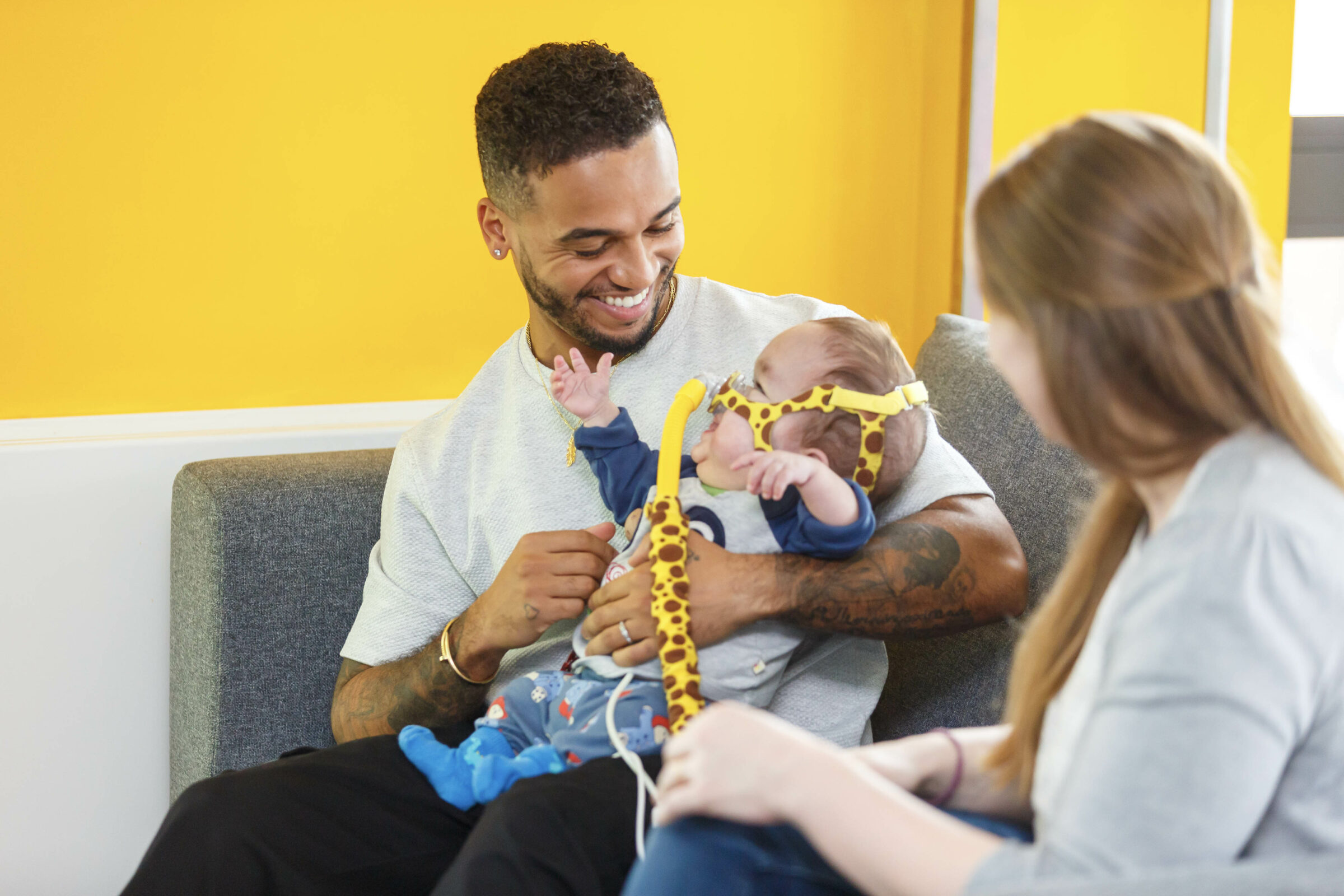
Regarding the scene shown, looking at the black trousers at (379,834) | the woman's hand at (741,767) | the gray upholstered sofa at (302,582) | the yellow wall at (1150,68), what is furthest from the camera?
the yellow wall at (1150,68)

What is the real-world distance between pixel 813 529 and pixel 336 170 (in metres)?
1.18

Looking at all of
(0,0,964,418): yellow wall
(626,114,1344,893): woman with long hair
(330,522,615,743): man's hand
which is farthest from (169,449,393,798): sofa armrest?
(626,114,1344,893): woman with long hair

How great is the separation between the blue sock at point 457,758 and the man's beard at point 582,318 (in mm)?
539

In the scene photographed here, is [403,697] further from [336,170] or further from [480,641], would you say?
[336,170]

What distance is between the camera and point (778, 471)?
112 cm

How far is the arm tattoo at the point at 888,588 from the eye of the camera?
4.01 ft

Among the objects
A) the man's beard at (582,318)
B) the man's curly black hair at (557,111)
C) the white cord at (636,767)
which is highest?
the man's curly black hair at (557,111)

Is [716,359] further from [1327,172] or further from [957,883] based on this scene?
[1327,172]

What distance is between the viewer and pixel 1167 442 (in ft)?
2.37

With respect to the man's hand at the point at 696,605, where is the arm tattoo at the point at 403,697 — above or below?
below

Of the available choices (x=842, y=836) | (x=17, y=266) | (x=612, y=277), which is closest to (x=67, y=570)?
(x=17, y=266)

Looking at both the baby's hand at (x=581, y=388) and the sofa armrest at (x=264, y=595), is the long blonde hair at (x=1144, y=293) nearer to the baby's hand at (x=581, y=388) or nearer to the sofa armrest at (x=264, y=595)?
the baby's hand at (x=581, y=388)

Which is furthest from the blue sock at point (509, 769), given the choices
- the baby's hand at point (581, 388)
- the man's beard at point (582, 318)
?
the man's beard at point (582, 318)

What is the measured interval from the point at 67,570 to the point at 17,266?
0.50 metres
